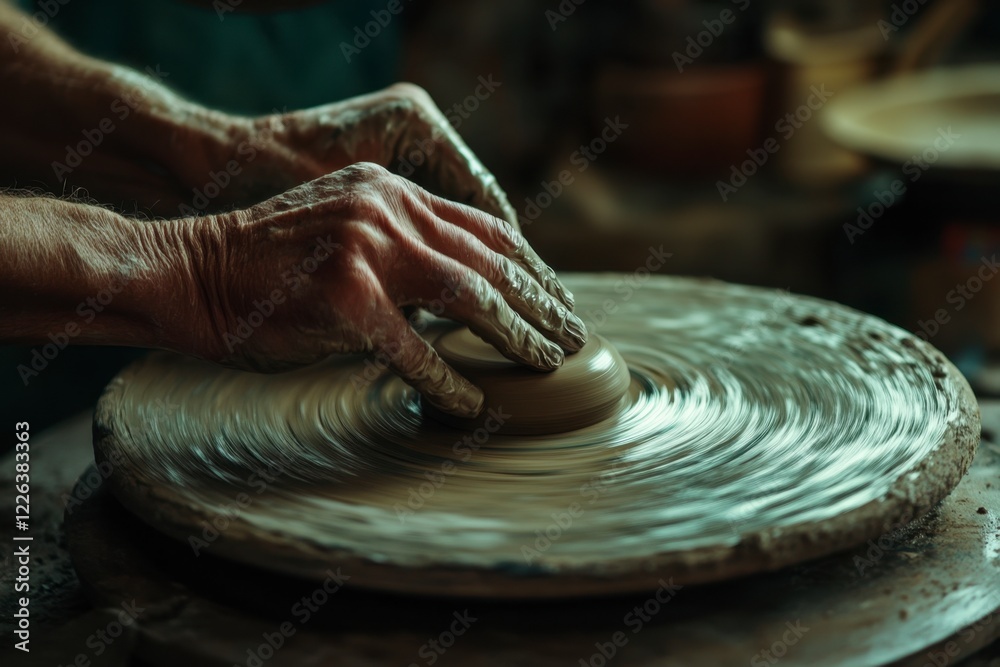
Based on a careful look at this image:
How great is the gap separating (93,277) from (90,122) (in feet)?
2.14

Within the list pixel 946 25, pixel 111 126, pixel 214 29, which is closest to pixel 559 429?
pixel 111 126

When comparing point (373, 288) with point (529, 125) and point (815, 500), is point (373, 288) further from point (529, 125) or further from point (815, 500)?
point (529, 125)

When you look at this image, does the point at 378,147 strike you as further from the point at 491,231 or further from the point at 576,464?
the point at 576,464

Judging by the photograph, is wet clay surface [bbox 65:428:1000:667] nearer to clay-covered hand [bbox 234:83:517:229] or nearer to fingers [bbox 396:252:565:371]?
fingers [bbox 396:252:565:371]

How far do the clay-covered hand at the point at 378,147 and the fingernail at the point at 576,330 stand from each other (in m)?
0.30

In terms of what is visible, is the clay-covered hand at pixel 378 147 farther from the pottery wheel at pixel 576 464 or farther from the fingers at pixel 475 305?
the fingers at pixel 475 305

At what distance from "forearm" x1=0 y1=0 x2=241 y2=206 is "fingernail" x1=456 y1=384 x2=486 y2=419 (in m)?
0.68

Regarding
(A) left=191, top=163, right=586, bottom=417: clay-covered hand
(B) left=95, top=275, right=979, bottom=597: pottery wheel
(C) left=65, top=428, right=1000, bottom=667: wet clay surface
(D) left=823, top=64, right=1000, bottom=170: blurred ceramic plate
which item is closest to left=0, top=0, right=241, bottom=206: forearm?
(B) left=95, top=275, right=979, bottom=597: pottery wheel

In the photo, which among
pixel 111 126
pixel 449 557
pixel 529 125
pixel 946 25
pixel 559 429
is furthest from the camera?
pixel 529 125

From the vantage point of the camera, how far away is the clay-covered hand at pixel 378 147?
1634mm

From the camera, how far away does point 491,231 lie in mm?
1380

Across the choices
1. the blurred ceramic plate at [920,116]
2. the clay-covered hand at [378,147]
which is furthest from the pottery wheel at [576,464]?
the blurred ceramic plate at [920,116]

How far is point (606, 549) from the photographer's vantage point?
104 cm

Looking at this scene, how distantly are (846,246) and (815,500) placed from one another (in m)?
2.21
